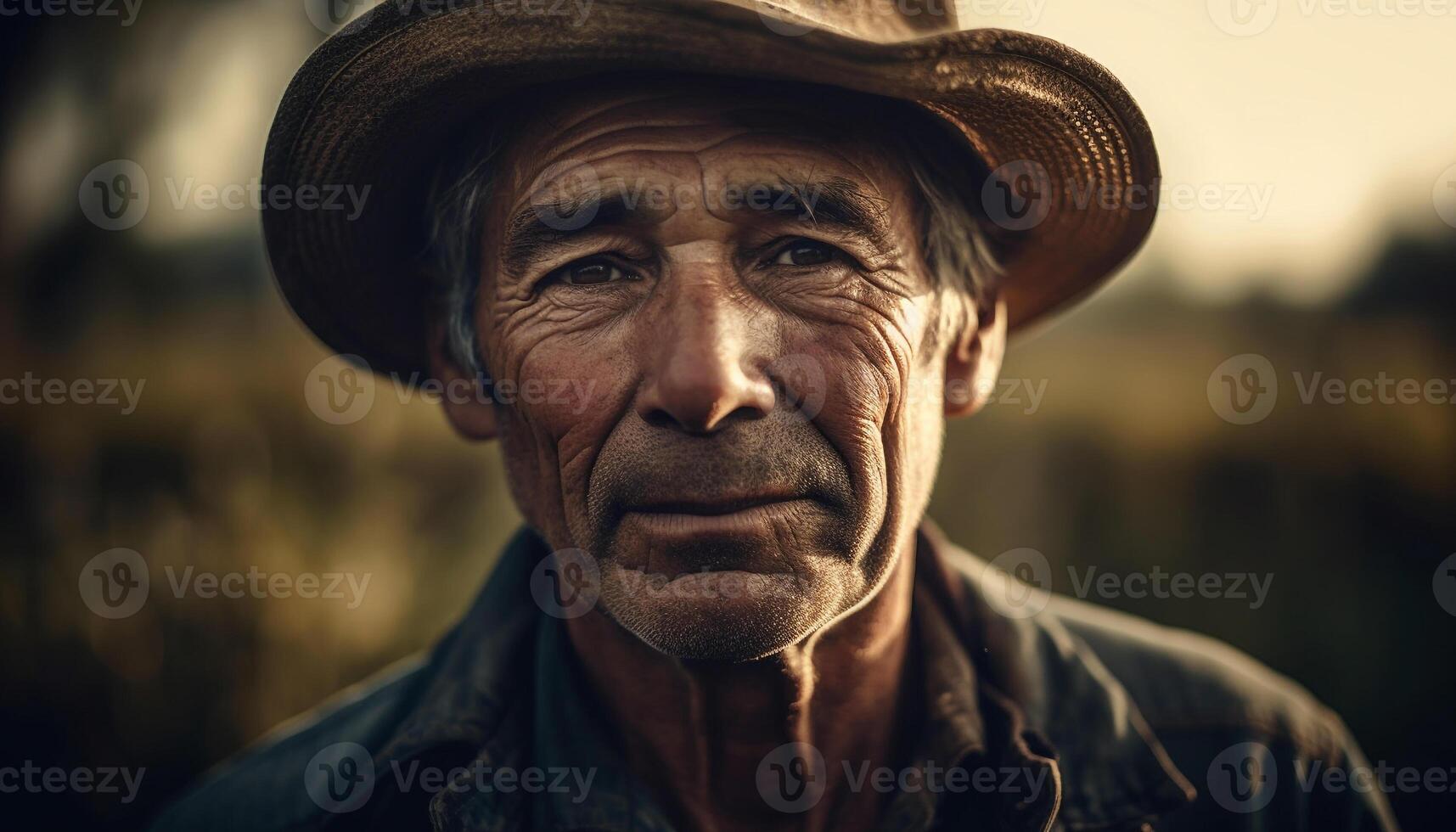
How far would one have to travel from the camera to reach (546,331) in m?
1.93

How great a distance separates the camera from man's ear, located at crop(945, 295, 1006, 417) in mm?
2223

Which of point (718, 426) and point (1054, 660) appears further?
point (1054, 660)

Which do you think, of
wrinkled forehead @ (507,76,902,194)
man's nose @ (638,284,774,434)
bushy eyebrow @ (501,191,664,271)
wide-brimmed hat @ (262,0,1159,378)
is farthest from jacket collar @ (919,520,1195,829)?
bushy eyebrow @ (501,191,664,271)

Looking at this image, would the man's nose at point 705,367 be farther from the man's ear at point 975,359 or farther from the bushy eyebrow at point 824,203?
the man's ear at point 975,359

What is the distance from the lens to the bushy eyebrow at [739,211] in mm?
1775

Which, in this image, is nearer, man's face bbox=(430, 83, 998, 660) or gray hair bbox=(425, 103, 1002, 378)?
man's face bbox=(430, 83, 998, 660)

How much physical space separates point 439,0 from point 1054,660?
6.28 ft

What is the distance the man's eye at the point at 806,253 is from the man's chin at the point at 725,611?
60 centimetres

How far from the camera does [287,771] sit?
249cm

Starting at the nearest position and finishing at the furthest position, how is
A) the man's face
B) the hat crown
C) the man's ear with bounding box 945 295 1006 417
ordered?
the hat crown
the man's face
the man's ear with bounding box 945 295 1006 417

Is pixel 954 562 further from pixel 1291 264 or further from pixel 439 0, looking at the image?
pixel 1291 264

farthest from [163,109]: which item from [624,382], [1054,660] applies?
[1054,660]

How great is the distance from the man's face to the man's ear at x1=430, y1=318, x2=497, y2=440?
29 centimetres

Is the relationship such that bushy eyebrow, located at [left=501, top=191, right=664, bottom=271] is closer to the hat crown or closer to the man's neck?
the hat crown
